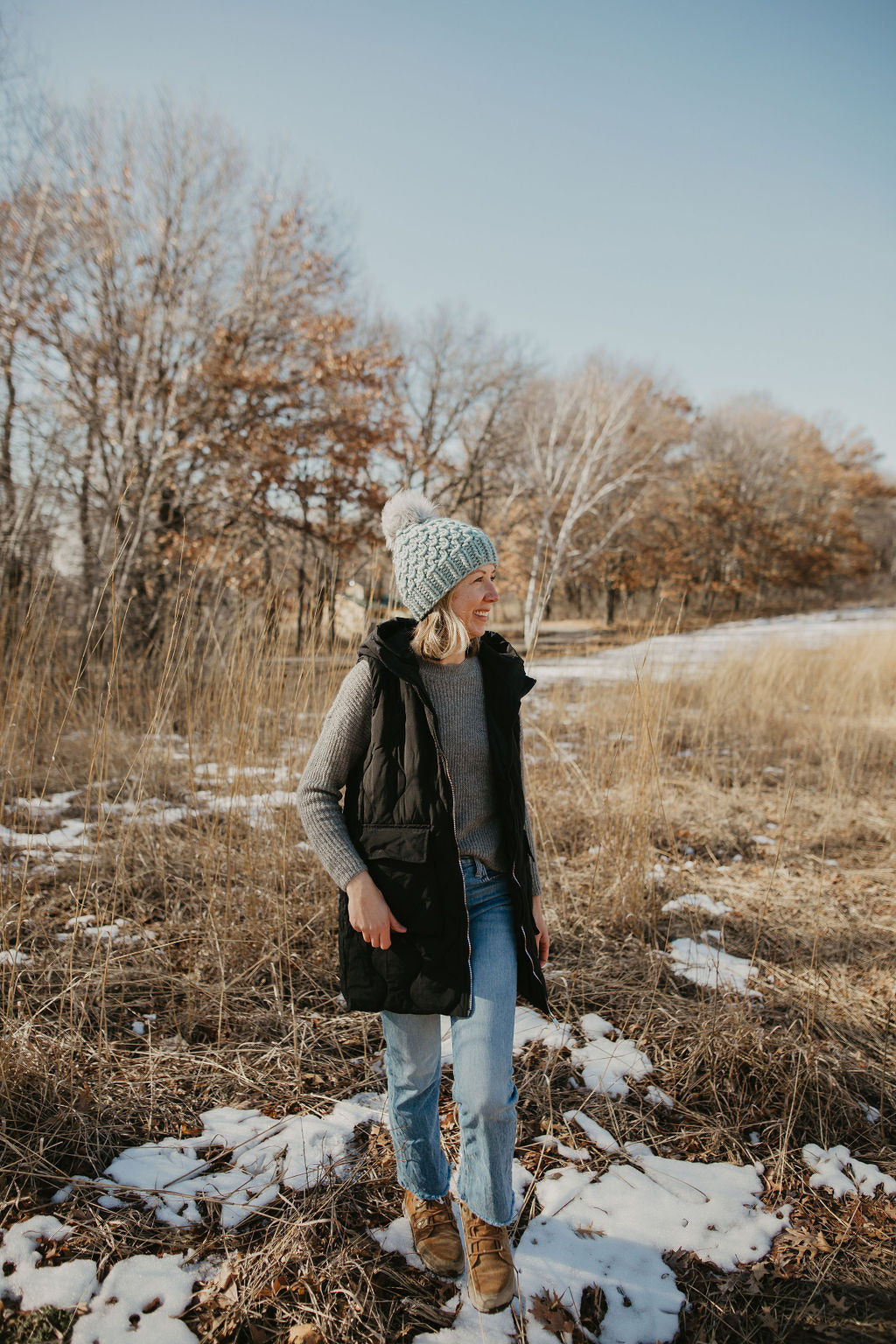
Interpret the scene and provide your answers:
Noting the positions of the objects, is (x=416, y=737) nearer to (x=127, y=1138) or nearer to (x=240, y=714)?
(x=127, y=1138)

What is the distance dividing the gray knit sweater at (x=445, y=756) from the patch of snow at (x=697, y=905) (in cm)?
209

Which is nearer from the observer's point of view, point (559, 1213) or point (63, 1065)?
point (559, 1213)

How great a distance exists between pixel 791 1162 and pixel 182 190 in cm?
1013

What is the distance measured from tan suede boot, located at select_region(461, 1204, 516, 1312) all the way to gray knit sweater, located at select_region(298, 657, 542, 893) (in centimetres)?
72

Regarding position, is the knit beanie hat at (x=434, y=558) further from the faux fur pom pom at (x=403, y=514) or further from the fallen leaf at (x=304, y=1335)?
the fallen leaf at (x=304, y=1335)

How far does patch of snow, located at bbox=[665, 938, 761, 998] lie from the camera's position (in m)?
2.50

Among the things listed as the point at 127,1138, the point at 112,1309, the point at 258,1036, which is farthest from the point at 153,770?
the point at 112,1309

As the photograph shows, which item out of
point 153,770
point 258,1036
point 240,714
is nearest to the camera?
point 258,1036

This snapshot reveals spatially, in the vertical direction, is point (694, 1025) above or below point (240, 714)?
below

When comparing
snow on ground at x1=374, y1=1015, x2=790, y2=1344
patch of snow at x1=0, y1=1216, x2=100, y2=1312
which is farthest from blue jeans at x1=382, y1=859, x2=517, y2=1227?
patch of snow at x1=0, y1=1216, x2=100, y2=1312

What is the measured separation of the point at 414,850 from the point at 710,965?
6.02ft

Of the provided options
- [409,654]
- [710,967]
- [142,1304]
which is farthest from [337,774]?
[710,967]

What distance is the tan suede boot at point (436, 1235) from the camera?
1.45 metres

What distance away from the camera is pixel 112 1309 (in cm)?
134
